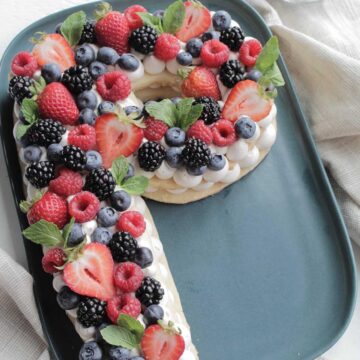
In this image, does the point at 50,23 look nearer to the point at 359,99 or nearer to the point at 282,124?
the point at 282,124

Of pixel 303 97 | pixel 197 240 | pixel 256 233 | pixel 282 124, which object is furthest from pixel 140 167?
pixel 303 97

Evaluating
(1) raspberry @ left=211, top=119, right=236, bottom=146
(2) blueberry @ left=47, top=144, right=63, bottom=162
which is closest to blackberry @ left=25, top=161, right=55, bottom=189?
(2) blueberry @ left=47, top=144, right=63, bottom=162

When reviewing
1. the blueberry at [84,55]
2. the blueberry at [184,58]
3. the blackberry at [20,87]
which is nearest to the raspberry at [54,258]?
the blackberry at [20,87]

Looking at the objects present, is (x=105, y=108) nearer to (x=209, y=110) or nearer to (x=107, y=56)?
(x=107, y=56)

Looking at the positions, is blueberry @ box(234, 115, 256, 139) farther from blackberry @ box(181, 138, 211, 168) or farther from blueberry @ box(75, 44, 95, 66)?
blueberry @ box(75, 44, 95, 66)

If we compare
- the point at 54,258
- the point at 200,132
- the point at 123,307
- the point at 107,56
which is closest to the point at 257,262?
the point at 200,132
